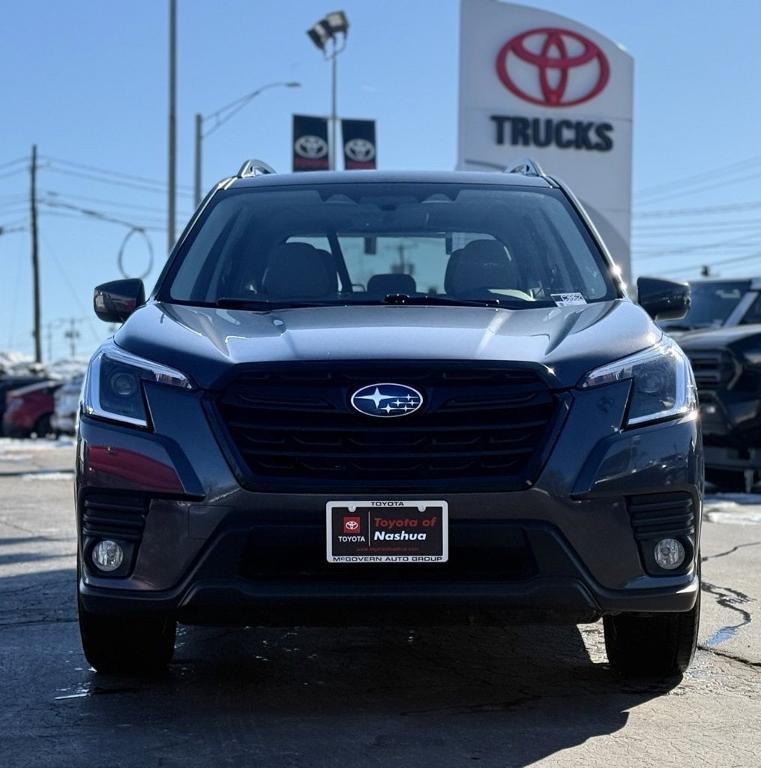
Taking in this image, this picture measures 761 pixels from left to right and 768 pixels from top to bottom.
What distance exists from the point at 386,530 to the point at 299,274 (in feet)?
5.02

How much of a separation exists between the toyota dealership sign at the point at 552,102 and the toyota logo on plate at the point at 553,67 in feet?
0.08

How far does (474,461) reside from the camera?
165 inches

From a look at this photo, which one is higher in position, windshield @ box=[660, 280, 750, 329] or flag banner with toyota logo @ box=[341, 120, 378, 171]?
flag banner with toyota logo @ box=[341, 120, 378, 171]

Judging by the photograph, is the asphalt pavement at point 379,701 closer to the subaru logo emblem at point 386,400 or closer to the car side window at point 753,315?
the subaru logo emblem at point 386,400

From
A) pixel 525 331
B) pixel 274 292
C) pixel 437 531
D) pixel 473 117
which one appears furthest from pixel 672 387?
pixel 473 117

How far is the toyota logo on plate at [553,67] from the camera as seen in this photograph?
34156 mm

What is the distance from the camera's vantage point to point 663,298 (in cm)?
543

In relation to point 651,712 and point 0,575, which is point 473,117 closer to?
point 0,575

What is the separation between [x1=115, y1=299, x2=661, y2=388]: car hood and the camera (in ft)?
14.0

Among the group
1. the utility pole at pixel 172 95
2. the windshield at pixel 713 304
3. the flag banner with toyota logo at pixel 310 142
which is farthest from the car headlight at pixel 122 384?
the flag banner with toyota logo at pixel 310 142

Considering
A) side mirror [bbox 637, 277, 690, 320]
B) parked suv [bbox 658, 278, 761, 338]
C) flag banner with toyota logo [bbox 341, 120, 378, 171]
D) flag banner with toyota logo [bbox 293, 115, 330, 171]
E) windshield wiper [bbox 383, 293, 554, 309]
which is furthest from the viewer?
flag banner with toyota logo [bbox 293, 115, 330, 171]

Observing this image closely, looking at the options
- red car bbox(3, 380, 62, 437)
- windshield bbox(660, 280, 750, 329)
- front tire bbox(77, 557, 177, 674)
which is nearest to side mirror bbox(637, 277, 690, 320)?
front tire bbox(77, 557, 177, 674)

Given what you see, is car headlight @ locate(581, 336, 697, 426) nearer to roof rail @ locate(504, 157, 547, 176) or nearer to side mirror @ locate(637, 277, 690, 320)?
side mirror @ locate(637, 277, 690, 320)

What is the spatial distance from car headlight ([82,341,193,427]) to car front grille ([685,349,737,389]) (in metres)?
7.78
